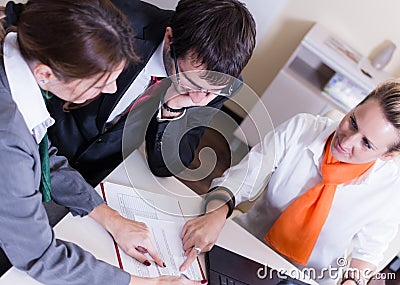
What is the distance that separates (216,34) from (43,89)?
385 millimetres

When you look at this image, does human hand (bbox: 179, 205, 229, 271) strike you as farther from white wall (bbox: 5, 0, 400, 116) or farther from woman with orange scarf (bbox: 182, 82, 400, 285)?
white wall (bbox: 5, 0, 400, 116)

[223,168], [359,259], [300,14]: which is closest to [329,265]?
[359,259]

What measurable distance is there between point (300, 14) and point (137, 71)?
1.47 m

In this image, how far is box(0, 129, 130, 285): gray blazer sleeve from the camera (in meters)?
0.79

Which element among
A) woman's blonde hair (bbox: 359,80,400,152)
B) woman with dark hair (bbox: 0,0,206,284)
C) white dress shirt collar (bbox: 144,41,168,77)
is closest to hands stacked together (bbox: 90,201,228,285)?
woman with dark hair (bbox: 0,0,206,284)

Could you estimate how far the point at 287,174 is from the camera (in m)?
1.43

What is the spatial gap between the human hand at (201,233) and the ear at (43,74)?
54 cm

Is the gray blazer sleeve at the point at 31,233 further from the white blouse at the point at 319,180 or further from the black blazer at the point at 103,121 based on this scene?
the white blouse at the point at 319,180

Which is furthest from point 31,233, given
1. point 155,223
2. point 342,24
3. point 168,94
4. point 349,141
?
point 342,24

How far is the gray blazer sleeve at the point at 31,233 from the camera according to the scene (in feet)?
2.60

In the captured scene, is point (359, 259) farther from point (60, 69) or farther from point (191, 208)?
point (60, 69)

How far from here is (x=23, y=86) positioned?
2.77ft

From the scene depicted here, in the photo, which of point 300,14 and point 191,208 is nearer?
point 191,208

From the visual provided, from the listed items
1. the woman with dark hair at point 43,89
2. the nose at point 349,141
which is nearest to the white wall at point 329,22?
the nose at point 349,141
